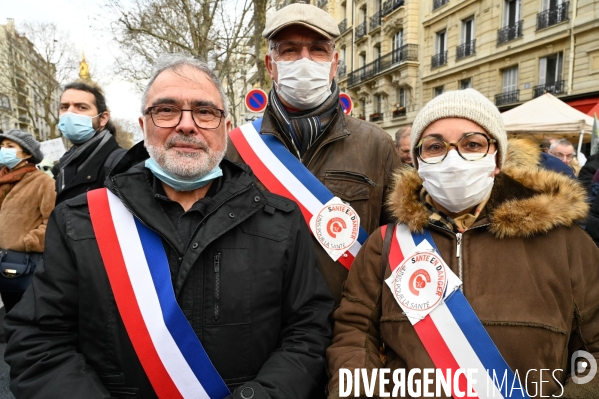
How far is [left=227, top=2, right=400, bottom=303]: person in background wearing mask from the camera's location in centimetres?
237

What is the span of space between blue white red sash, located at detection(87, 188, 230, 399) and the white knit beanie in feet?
4.45

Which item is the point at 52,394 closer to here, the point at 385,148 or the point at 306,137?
the point at 306,137

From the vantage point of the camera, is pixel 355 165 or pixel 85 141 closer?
pixel 355 165

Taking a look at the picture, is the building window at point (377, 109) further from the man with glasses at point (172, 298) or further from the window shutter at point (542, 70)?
the man with glasses at point (172, 298)

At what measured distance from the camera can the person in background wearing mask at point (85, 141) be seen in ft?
11.1

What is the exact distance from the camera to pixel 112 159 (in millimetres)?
3518

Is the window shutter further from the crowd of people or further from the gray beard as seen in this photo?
the gray beard

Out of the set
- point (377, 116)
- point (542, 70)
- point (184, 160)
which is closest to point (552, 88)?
point (542, 70)

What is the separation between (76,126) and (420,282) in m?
3.27

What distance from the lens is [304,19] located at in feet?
7.64

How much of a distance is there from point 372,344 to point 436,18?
2537 cm

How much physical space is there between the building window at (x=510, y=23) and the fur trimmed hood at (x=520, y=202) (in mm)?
19423

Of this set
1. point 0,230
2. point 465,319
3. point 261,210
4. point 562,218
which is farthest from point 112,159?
point 562,218

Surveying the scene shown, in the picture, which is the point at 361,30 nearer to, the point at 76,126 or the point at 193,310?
the point at 76,126
